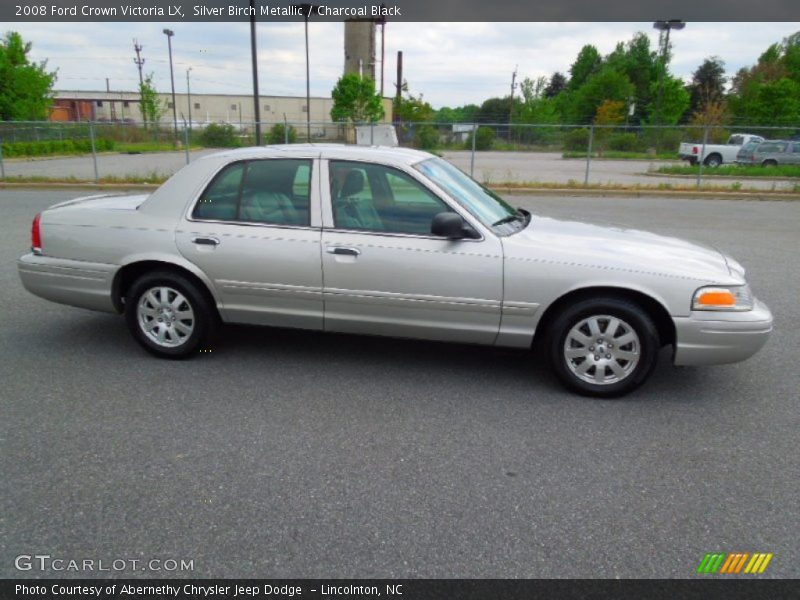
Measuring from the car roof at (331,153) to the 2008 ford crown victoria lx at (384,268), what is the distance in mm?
16

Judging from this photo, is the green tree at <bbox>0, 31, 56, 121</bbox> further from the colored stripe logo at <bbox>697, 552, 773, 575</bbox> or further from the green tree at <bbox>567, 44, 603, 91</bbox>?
the green tree at <bbox>567, 44, 603, 91</bbox>

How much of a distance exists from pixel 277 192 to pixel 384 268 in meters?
→ 1.00

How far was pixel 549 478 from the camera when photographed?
3.18m

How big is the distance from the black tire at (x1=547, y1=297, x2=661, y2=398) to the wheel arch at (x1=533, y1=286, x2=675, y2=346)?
0.04 meters

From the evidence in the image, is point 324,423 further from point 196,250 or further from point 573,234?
point 573,234

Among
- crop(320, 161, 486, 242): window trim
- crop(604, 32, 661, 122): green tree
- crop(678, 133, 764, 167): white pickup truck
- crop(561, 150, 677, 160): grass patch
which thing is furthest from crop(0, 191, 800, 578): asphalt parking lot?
crop(604, 32, 661, 122): green tree

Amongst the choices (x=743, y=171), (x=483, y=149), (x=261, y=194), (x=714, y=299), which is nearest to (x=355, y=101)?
(x=483, y=149)

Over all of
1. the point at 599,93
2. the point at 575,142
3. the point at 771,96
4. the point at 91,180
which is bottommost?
the point at 91,180

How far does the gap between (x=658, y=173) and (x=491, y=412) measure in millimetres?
25270

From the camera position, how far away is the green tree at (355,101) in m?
Result: 45.3

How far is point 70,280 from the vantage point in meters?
4.77

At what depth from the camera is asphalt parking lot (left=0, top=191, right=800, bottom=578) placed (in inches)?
104
